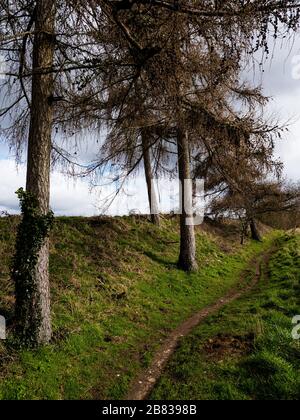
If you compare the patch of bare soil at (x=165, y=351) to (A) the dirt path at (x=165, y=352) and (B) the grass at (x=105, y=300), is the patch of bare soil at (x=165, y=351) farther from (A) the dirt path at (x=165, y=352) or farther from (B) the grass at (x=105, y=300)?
(B) the grass at (x=105, y=300)

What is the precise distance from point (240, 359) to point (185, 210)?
8.99 m

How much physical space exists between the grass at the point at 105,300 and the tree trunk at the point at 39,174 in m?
0.49

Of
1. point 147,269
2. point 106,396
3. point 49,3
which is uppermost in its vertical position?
point 49,3

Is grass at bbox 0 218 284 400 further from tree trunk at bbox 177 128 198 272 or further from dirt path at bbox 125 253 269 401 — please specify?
tree trunk at bbox 177 128 198 272

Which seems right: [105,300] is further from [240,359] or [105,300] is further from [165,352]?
[240,359]

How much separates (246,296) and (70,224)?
25.1 feet

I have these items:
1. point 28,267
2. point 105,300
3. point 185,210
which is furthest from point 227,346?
point 185,210

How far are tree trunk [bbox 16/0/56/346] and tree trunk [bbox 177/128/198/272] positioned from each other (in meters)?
7.86

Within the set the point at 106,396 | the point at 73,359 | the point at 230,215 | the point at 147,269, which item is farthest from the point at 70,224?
the point at 230,215

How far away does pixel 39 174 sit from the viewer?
323 inches

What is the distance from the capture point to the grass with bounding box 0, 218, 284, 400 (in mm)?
7156

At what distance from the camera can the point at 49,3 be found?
658cm

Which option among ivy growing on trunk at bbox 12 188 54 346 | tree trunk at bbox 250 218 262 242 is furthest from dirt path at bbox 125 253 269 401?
tree trunk at bbox 250 218 262 242

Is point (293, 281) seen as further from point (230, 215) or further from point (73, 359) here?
point (230, 215)
